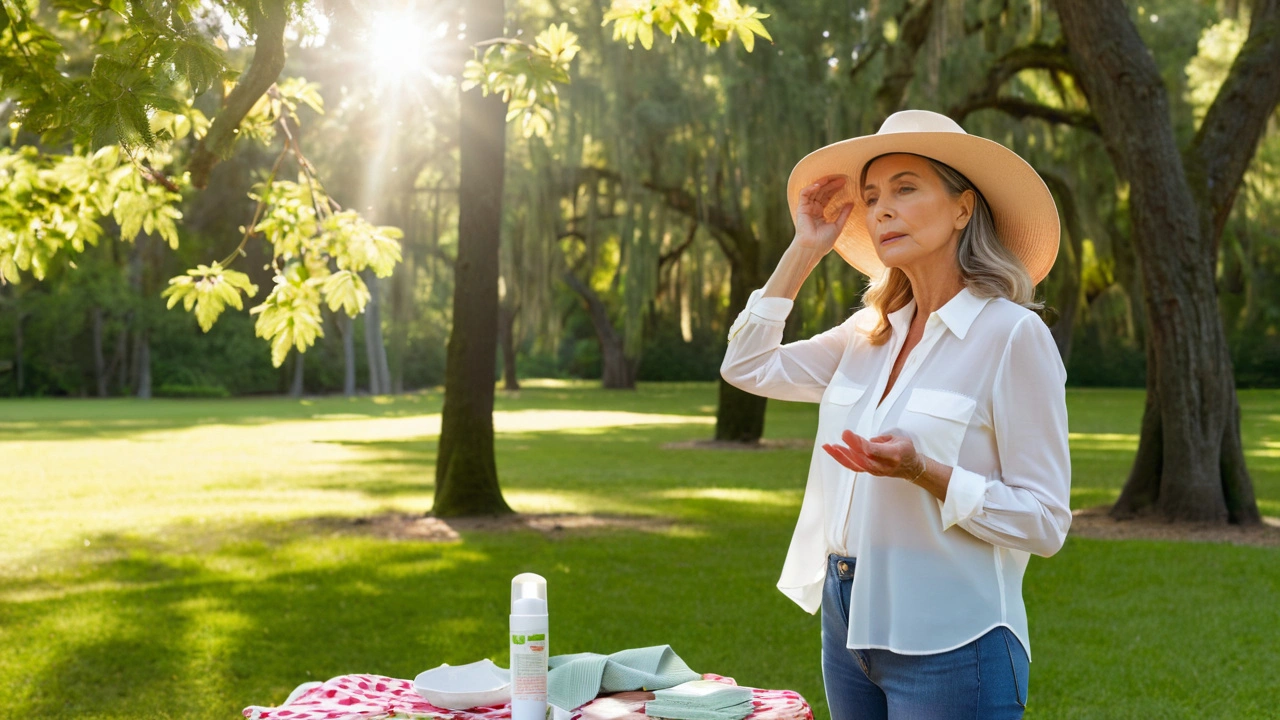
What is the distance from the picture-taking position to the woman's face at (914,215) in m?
1.95

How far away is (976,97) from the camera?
10.1 metres

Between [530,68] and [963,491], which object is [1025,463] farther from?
[530,68]

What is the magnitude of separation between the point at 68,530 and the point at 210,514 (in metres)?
1.12

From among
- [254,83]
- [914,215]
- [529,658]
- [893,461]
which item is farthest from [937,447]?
[254,83]

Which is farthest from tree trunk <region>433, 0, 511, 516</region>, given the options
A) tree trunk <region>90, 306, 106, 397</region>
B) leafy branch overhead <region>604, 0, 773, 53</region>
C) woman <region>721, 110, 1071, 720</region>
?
tree trunk <region>90, 306, 106, 397</region>

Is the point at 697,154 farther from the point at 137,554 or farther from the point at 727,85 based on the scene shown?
the point at 137,554

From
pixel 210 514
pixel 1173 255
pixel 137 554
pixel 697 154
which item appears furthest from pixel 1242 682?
pixel 697 154

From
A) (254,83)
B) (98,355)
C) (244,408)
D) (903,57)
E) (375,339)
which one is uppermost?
(903,57)

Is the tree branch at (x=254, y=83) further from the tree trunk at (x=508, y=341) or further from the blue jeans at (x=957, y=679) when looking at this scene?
the tree trunk at (x=508, y=341)

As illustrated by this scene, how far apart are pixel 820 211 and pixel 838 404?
17.4 inches

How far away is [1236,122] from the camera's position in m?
8.44

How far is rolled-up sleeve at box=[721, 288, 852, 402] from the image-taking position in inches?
86.9

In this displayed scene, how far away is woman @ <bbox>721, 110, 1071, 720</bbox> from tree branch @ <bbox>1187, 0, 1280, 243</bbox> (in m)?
7.15

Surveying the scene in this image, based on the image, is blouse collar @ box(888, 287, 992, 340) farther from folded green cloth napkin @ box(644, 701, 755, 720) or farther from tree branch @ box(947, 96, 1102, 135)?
tree branch @ box(947, 96, 1102, 135)
